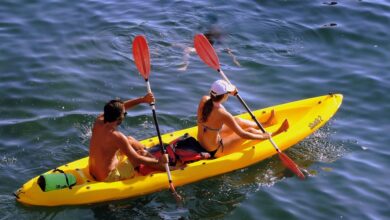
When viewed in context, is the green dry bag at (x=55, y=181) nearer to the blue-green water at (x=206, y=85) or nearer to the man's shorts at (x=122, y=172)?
the blue-green water at (x=206, y=85)

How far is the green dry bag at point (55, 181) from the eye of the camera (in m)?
7.51

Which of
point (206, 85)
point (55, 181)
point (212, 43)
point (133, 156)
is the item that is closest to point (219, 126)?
point (133, 156)

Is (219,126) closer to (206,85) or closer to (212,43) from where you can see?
(206,85)

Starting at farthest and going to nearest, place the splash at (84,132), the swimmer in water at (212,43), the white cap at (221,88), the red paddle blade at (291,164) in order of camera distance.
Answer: the swimmer in water at (212,43)
the splash at (84,132)
the red paddle blade at (291,164)
the white cap at (221,88)

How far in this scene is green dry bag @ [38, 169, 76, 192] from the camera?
751cm

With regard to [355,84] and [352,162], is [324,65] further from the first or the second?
[352,162]

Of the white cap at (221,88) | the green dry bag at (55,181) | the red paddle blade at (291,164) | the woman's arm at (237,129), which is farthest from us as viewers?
the red paddle blade at (291,164)

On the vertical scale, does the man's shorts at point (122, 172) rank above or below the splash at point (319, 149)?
above

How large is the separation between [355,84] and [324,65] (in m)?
0.82

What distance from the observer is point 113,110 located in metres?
7.38

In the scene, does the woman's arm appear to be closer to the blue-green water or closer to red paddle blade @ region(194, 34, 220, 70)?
the blue-green water

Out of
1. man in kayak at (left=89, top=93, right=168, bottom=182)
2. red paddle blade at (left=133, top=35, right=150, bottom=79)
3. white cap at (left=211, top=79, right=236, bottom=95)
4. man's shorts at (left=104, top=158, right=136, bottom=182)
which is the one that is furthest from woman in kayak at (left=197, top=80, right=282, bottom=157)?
man's shorts at (left=104, top=158, right=136, bottom=182)

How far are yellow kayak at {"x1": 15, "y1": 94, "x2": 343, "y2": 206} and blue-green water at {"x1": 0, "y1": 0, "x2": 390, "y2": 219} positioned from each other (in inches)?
6.7

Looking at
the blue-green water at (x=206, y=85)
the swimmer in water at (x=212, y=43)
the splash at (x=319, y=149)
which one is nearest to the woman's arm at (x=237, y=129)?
the blue-green water at (x=206, y=85)
